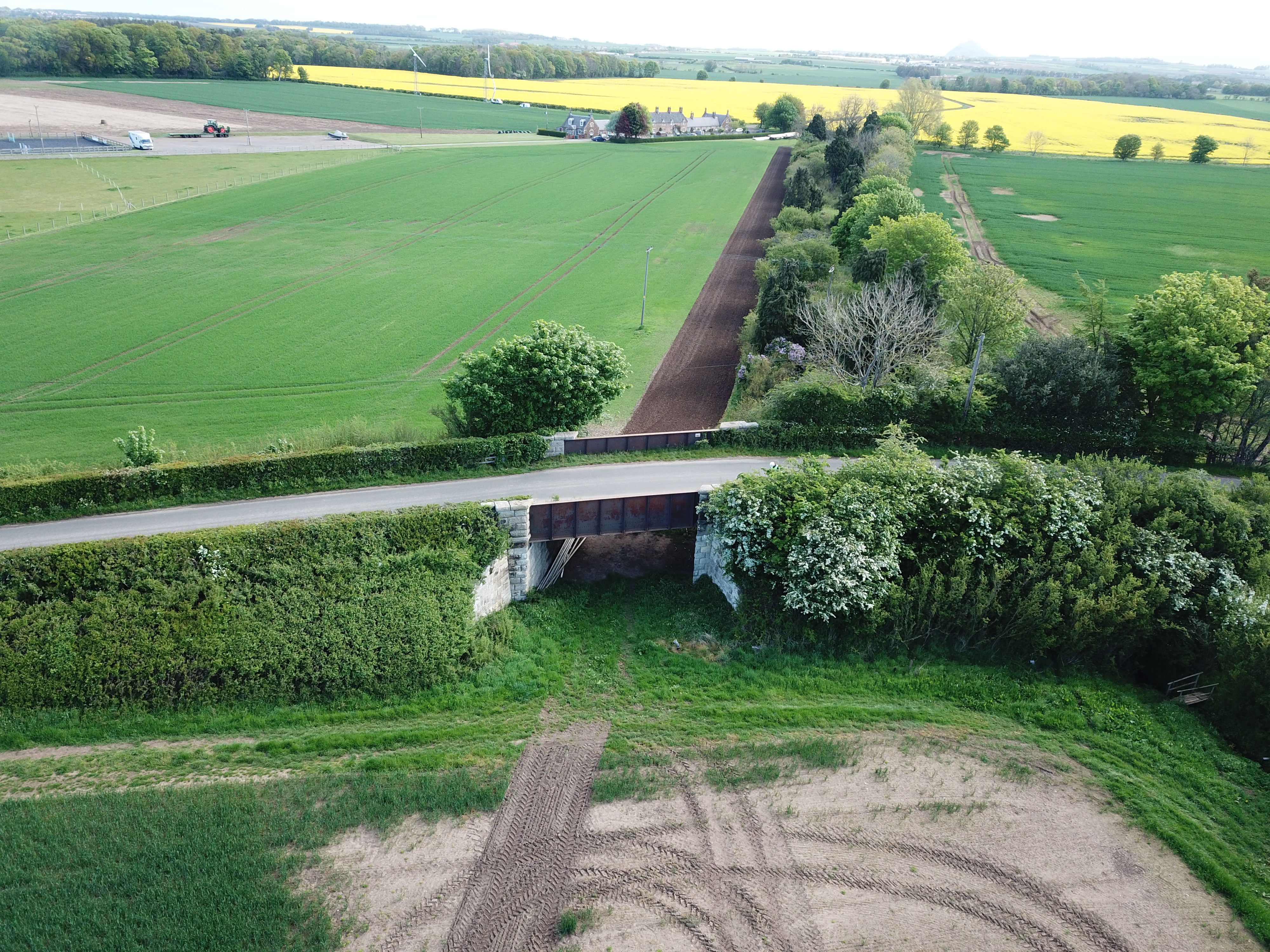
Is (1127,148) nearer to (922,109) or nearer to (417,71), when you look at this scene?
(922,109)

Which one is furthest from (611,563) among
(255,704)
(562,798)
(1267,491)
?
(1267,491)

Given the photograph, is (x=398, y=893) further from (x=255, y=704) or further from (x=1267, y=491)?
(x=1267, y=491)

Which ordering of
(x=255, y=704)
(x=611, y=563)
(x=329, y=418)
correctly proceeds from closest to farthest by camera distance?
(x=255, y=704) < (x=611, y=563) < (x=329, y=418)

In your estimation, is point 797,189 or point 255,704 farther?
point 797,189

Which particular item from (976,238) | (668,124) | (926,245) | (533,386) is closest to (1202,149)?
(976,238)

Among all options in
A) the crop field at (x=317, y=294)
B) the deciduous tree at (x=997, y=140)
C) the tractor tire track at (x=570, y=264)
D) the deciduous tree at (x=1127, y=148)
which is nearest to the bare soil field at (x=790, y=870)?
the crop field at (x=317, y=294)

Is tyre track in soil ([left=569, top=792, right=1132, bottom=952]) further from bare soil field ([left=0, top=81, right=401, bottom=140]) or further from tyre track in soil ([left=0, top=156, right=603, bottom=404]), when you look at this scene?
bare soil field ([left=0, top=81, right=401, bottom=140])
